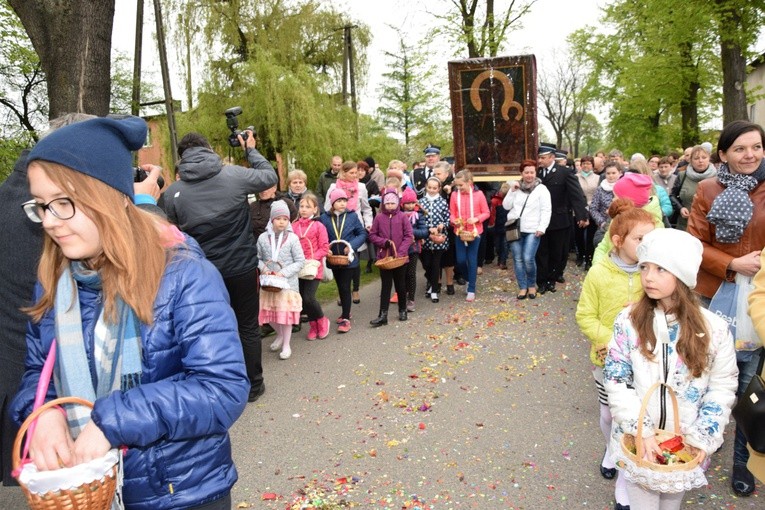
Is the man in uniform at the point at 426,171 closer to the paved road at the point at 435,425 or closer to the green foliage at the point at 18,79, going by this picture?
the paved road at the point at 435,425

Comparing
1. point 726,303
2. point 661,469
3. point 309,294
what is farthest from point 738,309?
point 309,294

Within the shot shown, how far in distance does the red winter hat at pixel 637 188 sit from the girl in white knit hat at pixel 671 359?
2557 millimetres

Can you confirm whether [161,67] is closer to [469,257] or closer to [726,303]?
[469,257]

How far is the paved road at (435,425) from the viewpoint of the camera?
3709 mm

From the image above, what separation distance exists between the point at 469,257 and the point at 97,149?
7773 millimetres

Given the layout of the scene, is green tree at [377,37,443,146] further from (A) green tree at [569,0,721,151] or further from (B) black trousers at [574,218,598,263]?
(B) black trousers at [574,218,598,263]

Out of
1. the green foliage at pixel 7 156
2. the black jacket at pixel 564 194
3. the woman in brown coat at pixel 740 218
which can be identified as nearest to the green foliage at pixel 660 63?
the black jacket at pixel 564 194

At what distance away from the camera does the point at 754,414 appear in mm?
2393

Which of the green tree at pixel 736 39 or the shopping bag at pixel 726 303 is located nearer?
the shopping bag at pixel 726 303

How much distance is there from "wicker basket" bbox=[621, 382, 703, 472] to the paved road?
1150 mm

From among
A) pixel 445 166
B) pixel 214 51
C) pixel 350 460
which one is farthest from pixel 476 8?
pixel 350 460

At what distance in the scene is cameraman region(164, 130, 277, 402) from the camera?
15.7 ft

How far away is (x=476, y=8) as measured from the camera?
19.2 m

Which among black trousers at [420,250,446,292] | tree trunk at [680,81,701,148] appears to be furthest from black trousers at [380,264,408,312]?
tree trunk at [680,81,701,148]
